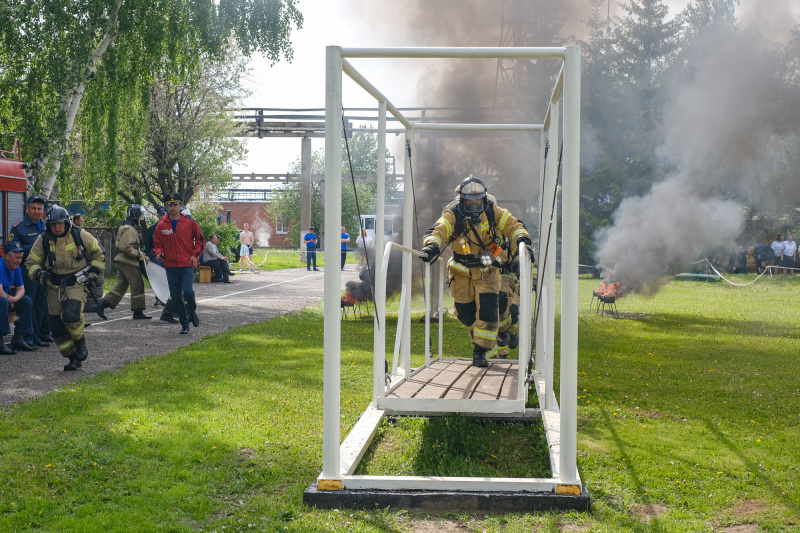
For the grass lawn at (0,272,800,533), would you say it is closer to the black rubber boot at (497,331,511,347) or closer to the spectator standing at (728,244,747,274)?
the black rubber boot at (497,331,511,347)

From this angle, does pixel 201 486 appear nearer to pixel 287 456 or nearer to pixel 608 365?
pixel 287 456

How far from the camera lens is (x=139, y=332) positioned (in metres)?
11.6

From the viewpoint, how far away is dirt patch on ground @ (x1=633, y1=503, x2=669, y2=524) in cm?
429

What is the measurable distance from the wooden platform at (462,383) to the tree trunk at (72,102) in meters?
8.82

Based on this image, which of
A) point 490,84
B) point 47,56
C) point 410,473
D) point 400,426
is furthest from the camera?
point 490,84

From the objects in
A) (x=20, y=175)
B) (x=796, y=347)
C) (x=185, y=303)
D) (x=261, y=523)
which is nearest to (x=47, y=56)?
(x=20, y=175)

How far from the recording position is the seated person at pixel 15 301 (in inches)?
373

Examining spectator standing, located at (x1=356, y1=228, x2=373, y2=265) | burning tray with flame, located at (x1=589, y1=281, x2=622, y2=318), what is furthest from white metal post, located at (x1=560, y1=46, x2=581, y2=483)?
burning tray with flame, located at (x1=589, y1=281, x2=622, y2=318)

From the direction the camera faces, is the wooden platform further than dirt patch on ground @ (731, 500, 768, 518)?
Yes

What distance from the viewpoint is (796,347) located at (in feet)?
36.8

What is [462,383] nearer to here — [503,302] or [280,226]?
[503,302]

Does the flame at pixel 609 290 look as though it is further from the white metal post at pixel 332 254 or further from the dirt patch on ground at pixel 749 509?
the white metal post at pixel 332 254

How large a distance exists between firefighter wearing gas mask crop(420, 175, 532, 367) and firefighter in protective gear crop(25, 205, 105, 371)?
3.67 metres

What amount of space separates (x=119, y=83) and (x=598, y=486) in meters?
11.8
